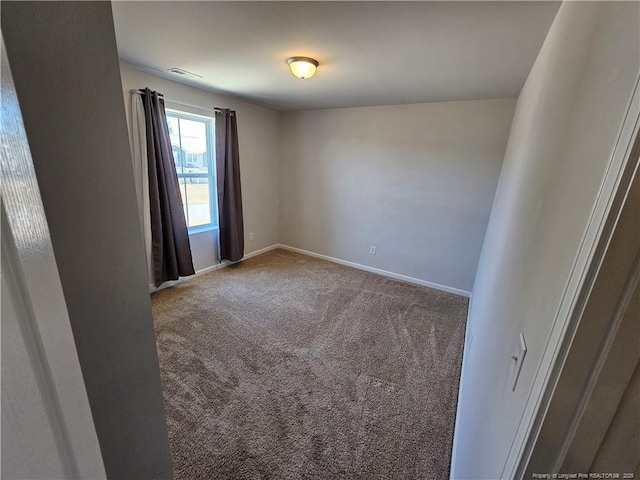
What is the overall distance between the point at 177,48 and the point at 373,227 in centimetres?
288

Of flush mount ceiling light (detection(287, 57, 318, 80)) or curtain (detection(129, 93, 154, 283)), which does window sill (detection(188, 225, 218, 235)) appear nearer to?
curtain (detection(129, 93, 154, 283))

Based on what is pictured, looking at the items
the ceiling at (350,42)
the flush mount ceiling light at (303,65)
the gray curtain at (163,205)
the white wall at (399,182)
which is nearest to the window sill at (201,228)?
the gray curtain at (163,205)

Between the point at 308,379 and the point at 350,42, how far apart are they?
7.42 feet

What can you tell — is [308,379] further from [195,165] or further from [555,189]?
[195,165]

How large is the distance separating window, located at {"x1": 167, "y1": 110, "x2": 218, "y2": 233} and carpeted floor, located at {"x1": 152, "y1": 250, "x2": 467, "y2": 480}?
90cm

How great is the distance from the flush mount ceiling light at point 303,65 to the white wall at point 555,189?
1.40 m

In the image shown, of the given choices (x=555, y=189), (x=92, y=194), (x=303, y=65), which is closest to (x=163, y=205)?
(x=303, y=65)

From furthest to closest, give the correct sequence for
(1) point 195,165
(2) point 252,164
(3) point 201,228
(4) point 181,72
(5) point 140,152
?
(2) point 252,164 < (3) point 201,228 < (1) point 195,165 < (5) point 140,152 < (4) point 181,72

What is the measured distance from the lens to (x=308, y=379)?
2.03 m

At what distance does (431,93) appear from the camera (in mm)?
2816

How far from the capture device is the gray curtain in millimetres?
2770

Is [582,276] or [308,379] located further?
[308,379]

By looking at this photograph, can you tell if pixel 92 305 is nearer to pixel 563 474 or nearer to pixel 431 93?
pixel 563 474

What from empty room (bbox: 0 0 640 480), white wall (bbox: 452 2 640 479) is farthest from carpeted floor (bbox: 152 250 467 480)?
white wall (bbox: 452 2 640 479)
